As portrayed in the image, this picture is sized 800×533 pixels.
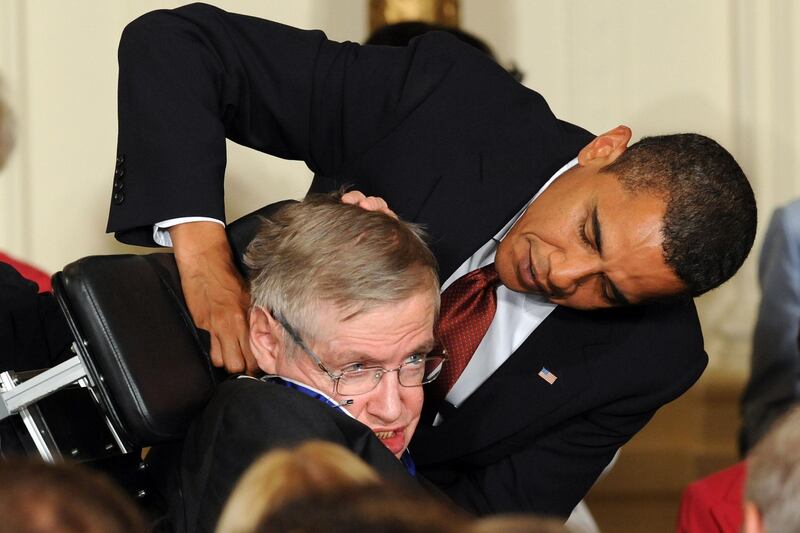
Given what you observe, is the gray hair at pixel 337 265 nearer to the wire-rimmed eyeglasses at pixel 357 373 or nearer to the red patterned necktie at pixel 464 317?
the wire-rimmed eyeglasses at pixel 357 373

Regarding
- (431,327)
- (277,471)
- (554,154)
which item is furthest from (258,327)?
(277,471)

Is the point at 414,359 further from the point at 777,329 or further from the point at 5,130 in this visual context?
the point at 777,329

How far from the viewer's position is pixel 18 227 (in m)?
3.66

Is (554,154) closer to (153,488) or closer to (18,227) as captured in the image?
(153,488)

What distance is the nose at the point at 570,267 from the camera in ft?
6.84

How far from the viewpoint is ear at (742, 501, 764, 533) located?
45.7 inches

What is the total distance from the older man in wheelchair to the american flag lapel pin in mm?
393

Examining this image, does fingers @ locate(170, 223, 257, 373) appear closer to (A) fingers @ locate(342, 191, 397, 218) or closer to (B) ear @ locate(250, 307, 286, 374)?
(B) ear @ locate(250, 307, 286, 374)

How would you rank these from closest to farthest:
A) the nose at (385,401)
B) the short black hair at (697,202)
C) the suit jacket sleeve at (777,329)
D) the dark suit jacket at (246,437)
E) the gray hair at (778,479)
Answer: the gray hair at (778,479), the dark suit jacket at (246,437), the nose at (385,401), the short black hair at (697,202), the suit jacket sleeve at (777,329)

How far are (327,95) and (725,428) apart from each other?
6.99ft

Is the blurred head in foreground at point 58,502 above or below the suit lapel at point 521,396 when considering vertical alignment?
above

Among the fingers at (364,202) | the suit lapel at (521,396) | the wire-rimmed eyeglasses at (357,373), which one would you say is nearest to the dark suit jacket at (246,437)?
the wire-rimmed eyeglasses at (357,373)

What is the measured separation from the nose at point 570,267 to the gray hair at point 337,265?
0.93 feet

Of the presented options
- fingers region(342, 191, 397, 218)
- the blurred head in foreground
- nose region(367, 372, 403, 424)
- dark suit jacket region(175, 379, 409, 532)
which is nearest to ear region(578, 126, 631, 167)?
fingers region(342, 191, 397, 218)
